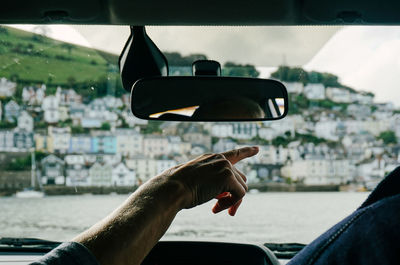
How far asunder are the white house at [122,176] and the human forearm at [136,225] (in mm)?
2677

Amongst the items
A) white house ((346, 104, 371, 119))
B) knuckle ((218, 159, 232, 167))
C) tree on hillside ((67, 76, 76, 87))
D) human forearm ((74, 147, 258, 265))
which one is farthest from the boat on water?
knuckle ((218, 159, 232, 167))

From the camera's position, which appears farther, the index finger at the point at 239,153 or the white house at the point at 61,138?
the white house at the point at 61,138

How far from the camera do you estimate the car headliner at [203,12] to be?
2.25 meters

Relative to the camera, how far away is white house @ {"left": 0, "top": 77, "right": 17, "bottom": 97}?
3274mm

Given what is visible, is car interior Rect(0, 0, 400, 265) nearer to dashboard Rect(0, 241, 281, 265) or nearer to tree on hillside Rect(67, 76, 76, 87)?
dashboard Rect(0, 241, 281, 265)

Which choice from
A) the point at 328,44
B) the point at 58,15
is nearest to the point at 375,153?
the point at 328,44

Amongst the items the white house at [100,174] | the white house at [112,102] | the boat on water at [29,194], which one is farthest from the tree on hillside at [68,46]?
the boat on water at [29,194]

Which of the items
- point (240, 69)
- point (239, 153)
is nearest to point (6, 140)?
point (240, 69)

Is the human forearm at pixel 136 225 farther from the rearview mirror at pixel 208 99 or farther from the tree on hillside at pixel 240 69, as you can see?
the tree on hillside at pixel 240 69

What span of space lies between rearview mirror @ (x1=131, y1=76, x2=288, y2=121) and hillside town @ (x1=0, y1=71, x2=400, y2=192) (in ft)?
3.66

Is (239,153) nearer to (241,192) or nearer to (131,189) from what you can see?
(241,192)

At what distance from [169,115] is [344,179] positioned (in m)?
2.55

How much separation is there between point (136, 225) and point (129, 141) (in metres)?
3.20

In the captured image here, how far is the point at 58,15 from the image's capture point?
2410mm
